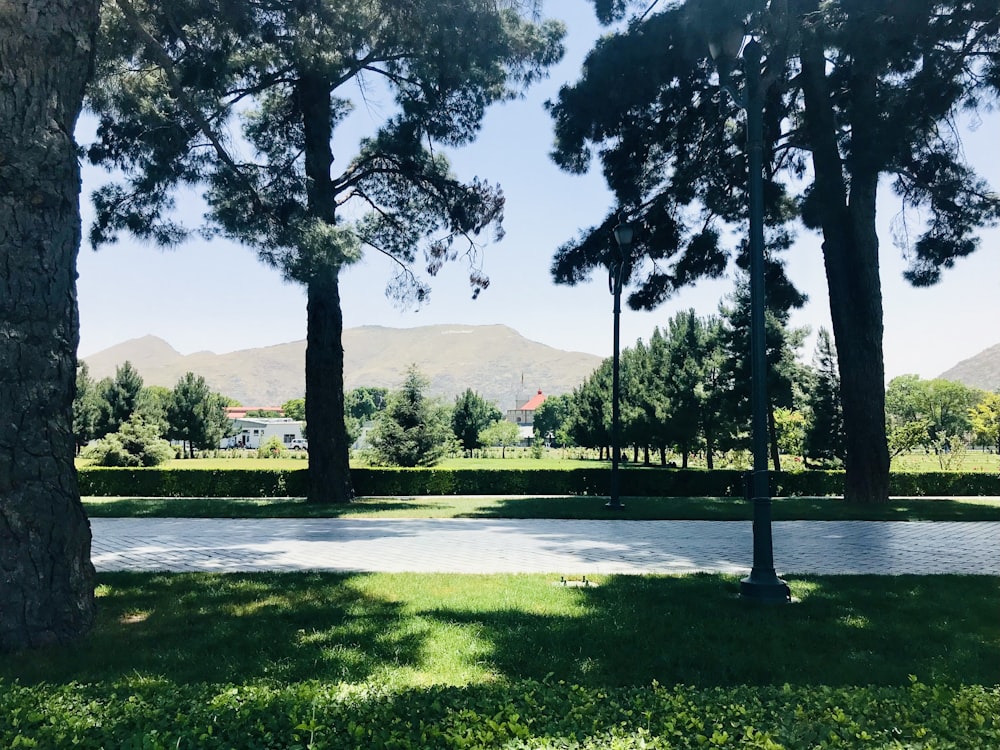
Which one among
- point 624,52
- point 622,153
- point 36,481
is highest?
point 624,52

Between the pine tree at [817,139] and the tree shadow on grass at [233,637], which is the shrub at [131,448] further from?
the tree shadow on grass at [233,637]

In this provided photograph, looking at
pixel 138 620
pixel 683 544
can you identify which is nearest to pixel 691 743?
pixel 138 620

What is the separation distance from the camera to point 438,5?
1262cm

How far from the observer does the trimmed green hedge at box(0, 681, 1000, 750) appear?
2.67 metres

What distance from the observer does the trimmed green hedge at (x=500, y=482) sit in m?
20.2

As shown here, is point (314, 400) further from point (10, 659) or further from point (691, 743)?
point (691, 743)

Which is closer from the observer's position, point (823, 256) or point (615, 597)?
point (615, 597)

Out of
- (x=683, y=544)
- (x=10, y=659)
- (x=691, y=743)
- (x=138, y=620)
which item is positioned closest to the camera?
(x=691, y=743)

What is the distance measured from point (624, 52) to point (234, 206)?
9.28 m

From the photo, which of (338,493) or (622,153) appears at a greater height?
(622,153)

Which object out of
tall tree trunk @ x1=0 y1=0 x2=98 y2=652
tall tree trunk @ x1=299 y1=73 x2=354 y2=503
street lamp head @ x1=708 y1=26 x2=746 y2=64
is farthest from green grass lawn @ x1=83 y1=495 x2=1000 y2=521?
tall tree trunk @ x1=0 y1=0 x2=98 y2=652

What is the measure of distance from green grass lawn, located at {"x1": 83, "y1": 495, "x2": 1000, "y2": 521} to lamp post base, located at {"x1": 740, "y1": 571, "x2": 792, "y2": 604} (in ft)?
24.5

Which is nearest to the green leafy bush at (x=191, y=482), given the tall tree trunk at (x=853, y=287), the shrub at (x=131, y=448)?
the shrub at (x=131, y=448)

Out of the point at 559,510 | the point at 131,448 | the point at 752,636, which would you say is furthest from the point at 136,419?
the point at 752,636
